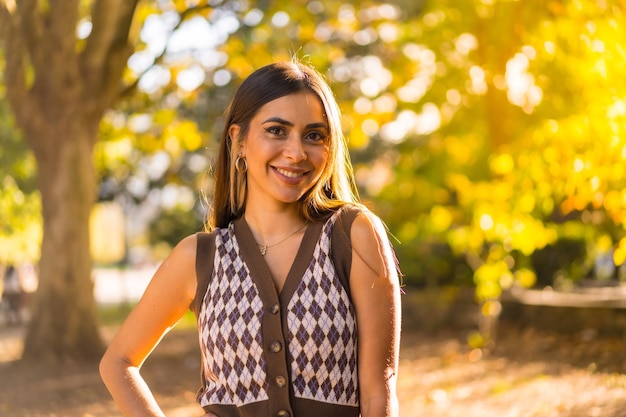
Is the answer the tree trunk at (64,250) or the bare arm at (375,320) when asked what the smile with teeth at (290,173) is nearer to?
the bare arm at (375,320)

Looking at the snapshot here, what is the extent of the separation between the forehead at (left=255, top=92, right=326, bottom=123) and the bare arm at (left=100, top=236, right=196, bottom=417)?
417mm

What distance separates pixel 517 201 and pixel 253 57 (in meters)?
4.28

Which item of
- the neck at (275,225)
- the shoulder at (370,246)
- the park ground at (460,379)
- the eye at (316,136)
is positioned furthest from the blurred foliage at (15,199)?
the shoulder at (370,246)

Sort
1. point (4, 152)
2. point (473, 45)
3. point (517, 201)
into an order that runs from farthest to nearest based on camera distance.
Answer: point (4, 152)
point (473, 45)
point (517, 201)

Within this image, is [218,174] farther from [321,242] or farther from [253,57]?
[253,57]

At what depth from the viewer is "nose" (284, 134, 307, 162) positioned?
2574mm

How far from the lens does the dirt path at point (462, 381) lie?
832 centimetres

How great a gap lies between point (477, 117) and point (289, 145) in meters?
10.7

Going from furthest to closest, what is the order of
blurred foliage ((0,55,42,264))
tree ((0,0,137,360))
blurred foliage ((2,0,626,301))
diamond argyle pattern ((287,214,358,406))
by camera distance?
blurred foliage ((0,55,42,264))
tree ((0,0,137,360))
blurred foliage ((2,0,626,301))
diamond argyle pattern ((287,214,358,406))

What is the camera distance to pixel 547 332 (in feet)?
42.7

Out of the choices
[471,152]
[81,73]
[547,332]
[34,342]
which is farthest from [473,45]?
[34,342]

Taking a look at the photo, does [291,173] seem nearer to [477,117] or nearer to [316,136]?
[316,136]

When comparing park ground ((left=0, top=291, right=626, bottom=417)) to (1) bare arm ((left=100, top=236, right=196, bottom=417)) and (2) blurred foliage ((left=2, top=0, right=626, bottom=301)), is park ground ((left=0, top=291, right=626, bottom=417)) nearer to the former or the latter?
(2) blurred foliage ((left=2, top=0, right=626, bottom=301))

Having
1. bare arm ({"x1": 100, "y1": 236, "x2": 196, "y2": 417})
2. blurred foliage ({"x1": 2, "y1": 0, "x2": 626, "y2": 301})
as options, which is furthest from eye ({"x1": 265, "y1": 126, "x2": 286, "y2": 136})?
blurred foliage ({"x1": 2, "y1": 0, "x2": 626, "y2": 301})
